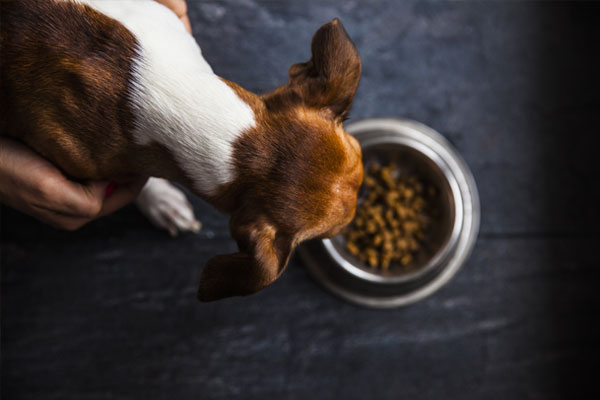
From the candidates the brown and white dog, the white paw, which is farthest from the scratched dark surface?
the brown and white dog

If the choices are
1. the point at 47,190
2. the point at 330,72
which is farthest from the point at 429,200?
the point at 47,190

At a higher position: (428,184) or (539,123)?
(539,123)

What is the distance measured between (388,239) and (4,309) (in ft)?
5.39

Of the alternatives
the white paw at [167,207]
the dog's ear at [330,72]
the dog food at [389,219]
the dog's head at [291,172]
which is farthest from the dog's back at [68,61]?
the dog food at [389,219]

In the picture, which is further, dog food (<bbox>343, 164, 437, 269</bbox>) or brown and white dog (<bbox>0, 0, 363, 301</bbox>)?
dog food (<bbox>343, 164, 437, 269</bbox>)

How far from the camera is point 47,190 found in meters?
1.31

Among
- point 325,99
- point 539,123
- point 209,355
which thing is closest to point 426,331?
point 209,355

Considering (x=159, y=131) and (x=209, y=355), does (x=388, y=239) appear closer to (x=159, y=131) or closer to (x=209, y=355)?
(x=209, y=355)

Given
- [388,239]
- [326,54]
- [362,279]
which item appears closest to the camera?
[326,54]

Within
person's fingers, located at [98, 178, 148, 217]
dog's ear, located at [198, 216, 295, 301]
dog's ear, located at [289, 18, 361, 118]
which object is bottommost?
person's fingers, located at [98, 178, 148, 217]

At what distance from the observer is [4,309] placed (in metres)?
1.96

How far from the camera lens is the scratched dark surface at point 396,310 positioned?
1.97 m

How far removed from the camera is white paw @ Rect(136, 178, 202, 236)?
1.80 metres

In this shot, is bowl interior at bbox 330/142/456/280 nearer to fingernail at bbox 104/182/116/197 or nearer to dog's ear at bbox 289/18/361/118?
dog's ear at bbox 289/18/361/118
